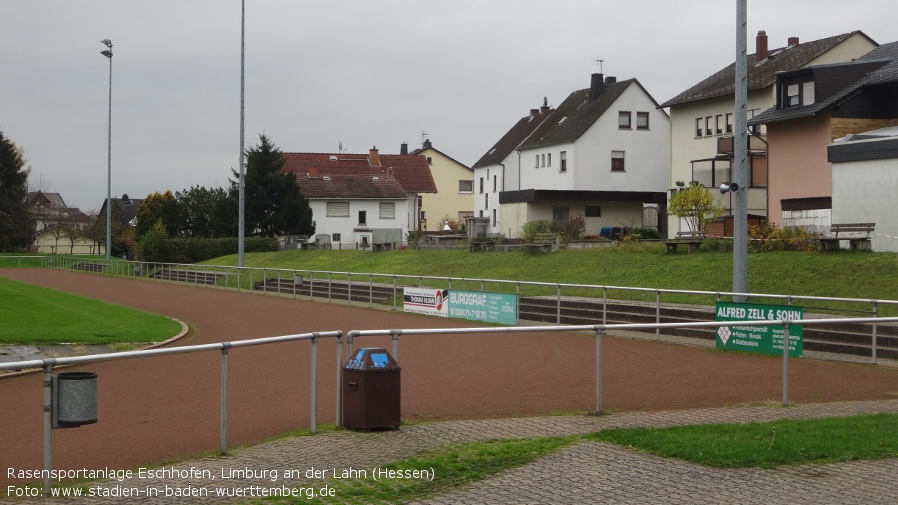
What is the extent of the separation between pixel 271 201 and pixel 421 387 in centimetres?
6448

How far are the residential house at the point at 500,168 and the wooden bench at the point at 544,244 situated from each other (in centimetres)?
2610

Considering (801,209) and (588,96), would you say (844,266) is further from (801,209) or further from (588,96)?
(588,96)

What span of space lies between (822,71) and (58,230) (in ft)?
286

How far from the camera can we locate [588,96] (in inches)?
2687

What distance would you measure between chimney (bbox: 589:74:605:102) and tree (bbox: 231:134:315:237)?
22825mm

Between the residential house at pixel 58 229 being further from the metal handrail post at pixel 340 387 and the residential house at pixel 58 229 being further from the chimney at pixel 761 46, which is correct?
the metal handrail post at pixel 340 387

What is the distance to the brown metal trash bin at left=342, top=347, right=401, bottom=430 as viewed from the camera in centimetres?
1000

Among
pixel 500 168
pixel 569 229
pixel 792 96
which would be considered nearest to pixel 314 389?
pixel 792 96

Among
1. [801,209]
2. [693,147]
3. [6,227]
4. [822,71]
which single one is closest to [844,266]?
[801,209]

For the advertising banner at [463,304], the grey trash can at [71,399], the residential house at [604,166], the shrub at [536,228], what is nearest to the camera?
the grey trash can at [71,399]

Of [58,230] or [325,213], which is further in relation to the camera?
[58,230]

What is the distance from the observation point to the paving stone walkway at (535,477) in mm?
7812

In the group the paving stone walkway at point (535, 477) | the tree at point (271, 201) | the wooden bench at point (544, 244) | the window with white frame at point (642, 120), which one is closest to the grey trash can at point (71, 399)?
the paving stone walkway at point (535, 477)

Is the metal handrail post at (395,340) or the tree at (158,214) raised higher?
the tree at (158,214)
